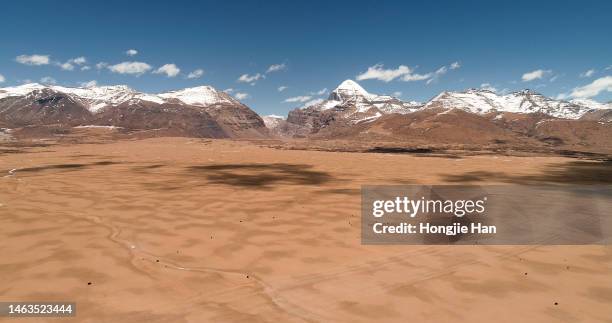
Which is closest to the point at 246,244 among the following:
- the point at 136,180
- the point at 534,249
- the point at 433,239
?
the point at 433,239

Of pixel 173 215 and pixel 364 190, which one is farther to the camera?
pixel 364 190

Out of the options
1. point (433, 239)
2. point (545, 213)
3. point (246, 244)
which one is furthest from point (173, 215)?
point (545, 213)

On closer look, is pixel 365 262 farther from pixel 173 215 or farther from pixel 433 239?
pixel 173 215

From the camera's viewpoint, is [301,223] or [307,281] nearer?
[307,281]

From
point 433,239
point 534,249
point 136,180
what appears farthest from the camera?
point 136,180

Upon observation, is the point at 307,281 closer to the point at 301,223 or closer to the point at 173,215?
the point at 301,223

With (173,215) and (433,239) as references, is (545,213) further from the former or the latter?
(173,215)

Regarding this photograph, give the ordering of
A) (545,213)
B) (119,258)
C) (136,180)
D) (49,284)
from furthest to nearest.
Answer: (136,180)
(545,213)
(119,258)
(49,284)

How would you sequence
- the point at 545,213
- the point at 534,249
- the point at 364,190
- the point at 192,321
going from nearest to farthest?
the point at 192,321 < the point at 534,249 < the point at 545,213 < the point at 364,190

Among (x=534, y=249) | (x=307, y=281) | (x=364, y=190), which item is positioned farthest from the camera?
(x=364, y=190)
